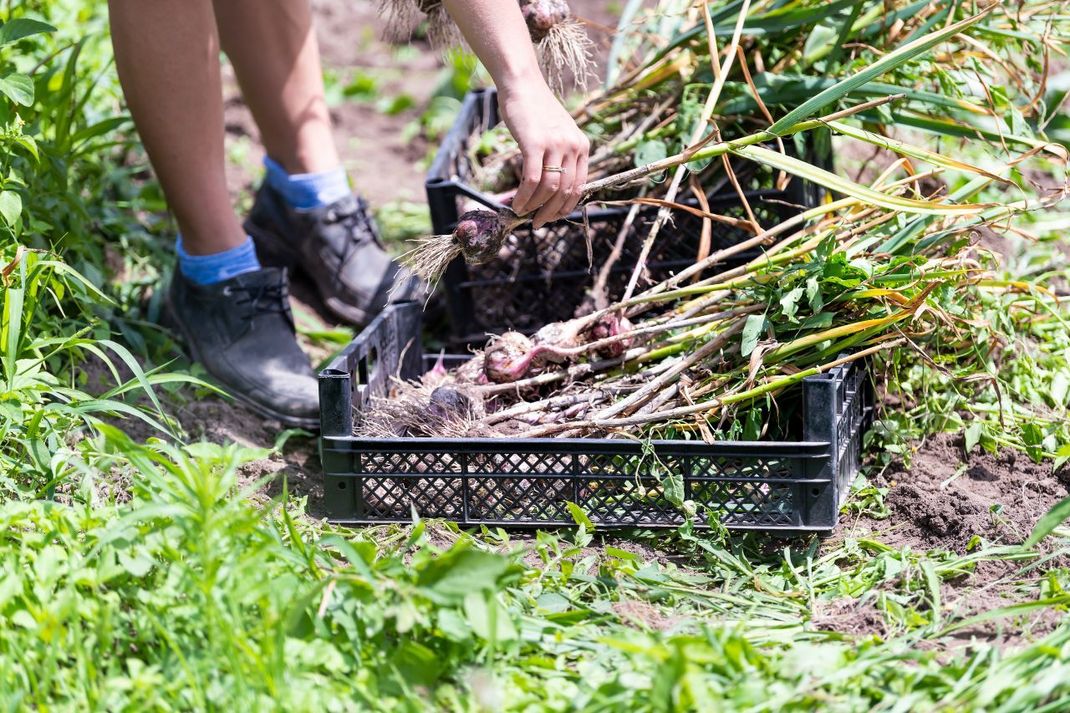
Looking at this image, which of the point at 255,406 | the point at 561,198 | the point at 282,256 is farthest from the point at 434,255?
the point at 282,256

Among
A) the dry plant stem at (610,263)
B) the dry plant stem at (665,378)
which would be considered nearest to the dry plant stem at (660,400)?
the dry plant stem at (665,378)

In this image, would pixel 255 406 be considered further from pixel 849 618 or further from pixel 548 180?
pixel 849 618

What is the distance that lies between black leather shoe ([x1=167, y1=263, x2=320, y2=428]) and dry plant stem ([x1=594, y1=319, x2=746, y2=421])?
748mm

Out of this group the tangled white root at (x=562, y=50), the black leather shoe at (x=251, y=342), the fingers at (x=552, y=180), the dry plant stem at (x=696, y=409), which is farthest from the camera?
the black leather shoe at (x=251, y=342)

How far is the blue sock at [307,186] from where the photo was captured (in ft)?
9.08

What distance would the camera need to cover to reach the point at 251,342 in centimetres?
240

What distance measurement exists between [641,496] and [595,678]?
422 mm

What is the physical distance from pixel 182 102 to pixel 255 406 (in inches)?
26.8

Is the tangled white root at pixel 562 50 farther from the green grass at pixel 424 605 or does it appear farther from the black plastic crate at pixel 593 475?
the green grass at pixel 424 605

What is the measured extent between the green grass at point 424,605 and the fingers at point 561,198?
55cm

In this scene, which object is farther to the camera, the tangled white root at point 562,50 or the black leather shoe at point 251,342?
the black leather shoe at point 251,342

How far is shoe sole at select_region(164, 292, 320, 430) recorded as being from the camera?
2307mm

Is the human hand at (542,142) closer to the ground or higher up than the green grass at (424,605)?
higher up

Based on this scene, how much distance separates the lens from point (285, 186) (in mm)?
2789
